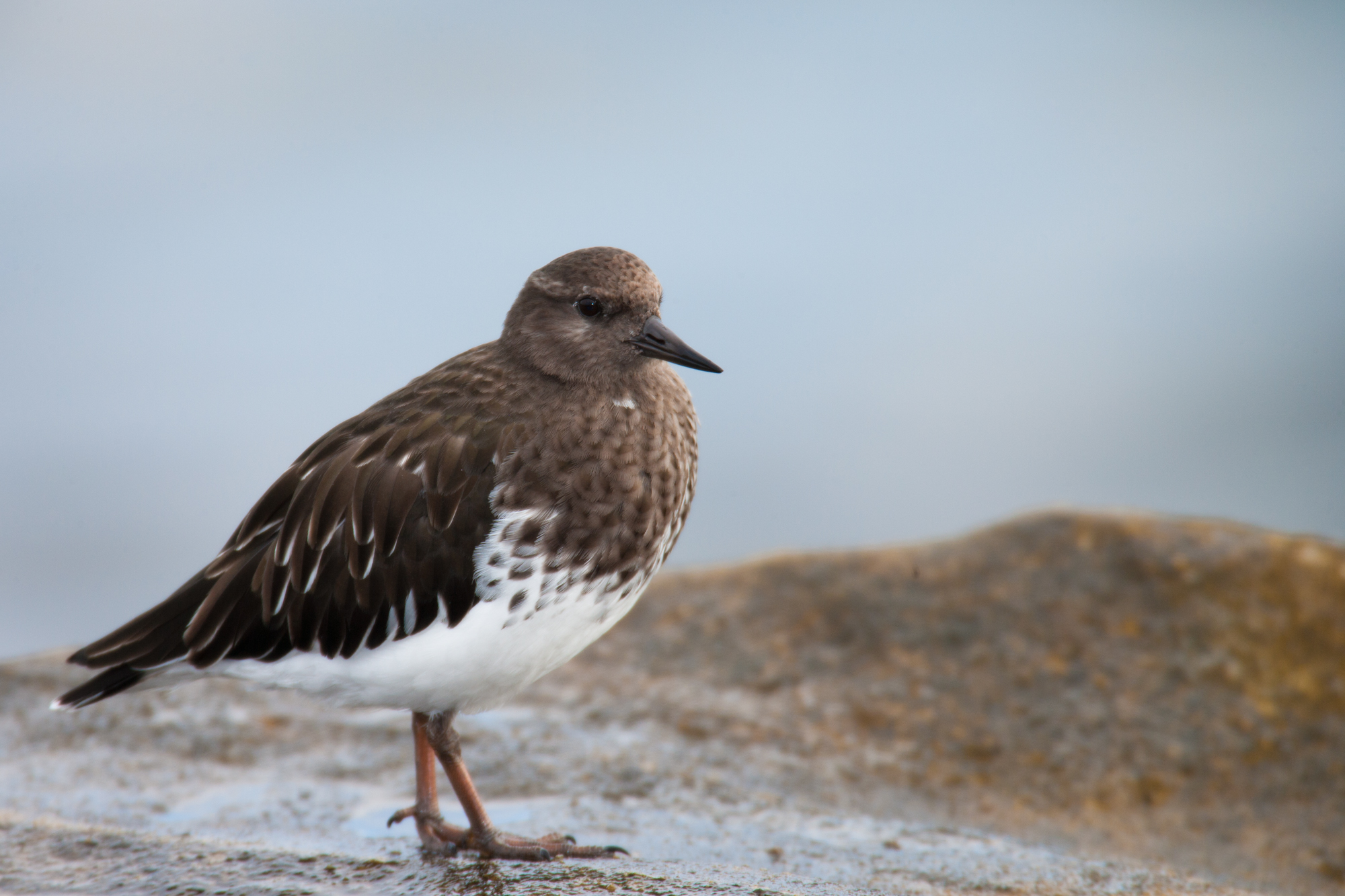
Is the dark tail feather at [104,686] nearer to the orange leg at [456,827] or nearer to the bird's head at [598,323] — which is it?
the orange leg at [456,827]

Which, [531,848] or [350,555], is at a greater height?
[350,555]

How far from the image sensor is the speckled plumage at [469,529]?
4012 millimetres

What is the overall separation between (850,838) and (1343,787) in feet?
7.14

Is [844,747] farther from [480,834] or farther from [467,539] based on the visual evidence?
[467,539]

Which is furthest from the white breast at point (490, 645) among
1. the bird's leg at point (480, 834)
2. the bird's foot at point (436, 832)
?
the bird's foot at point (436, 832)

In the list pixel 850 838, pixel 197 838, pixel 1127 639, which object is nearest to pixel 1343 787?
pixel 1127 639

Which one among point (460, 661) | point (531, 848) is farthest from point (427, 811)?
Answer: point (460, 661)

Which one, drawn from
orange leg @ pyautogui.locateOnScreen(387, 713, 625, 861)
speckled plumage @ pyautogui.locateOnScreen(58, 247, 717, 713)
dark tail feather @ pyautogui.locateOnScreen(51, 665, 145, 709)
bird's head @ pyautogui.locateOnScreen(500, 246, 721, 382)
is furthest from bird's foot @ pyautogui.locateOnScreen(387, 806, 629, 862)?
bird's head @ pyautogui.locateOnScreen(500, 246, 721, 382)

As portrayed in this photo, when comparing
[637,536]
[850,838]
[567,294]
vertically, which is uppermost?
[567,294]

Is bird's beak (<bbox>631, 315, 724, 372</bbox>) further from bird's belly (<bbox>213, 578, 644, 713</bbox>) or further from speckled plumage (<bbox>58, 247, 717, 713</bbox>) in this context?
bird's belly (<bbox>213, 578, 644, 713</bbox>)

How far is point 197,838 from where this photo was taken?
4.29m

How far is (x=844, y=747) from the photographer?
17.4ft

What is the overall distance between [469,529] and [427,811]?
3.65ft

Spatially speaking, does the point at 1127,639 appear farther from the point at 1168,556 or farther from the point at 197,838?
the point at 197,838
